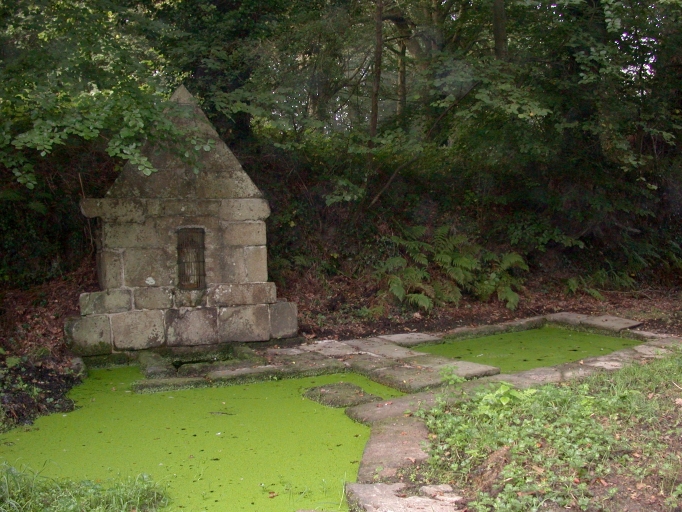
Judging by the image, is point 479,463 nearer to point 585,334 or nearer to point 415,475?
point 415,475

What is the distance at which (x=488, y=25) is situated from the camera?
33.3ft

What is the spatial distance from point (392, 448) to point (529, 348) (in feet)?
12.0

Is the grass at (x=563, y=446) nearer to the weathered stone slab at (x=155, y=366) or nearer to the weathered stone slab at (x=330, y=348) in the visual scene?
the weathered stone slab at (x=330, y=348)

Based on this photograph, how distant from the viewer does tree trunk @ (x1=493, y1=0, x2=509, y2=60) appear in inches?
349

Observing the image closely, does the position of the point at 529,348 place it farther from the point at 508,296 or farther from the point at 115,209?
the point at 115,209

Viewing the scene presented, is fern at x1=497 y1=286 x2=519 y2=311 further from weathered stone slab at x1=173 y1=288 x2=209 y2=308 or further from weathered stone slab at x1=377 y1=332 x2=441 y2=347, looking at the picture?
weathered stone slab at x1=173 y1=288 x2=209 y2=308

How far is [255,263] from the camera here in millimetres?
6953

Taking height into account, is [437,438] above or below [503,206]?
below

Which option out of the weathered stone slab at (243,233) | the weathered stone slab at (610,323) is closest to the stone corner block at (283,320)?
the weathered stone slab at (243,233)

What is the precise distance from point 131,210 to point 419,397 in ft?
11.3

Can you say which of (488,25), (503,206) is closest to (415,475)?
(503,206)

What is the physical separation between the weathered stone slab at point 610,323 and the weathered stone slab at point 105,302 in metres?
5.22

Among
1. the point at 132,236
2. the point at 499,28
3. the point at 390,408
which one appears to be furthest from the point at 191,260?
the point at 499,28

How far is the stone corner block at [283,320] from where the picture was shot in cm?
705
